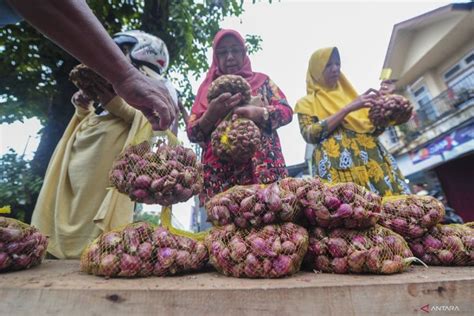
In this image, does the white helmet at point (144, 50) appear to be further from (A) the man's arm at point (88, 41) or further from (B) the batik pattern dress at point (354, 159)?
(B) the batik pattern dress at point (354, 159)

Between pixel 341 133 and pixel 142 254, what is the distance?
169cm

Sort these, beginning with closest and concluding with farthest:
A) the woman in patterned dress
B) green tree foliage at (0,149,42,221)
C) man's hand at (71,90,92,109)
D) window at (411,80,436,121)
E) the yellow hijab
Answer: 1. the woman in patterned dress
2. man's hand at (71,90,92,109)
3. the yellow hijab
4. green tree foliage at (0,149,42,221)
5. window at (411,80,436,121)

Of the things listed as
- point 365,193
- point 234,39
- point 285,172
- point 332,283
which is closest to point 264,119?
point 285,172

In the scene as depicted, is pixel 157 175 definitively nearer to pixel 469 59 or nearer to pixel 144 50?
pixel 144 50

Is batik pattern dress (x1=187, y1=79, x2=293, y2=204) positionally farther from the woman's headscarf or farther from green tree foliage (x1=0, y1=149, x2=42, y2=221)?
green tree foliage (x1=0, y1=149, x2=42, y2=221)

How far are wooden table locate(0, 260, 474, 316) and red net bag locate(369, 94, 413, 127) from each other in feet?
4.74

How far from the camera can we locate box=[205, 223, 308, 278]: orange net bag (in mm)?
627

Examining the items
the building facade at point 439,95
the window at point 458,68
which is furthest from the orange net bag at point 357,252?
the window at point 458,68

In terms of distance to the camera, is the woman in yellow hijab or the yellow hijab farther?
the yellow hijab

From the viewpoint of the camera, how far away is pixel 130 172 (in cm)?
89

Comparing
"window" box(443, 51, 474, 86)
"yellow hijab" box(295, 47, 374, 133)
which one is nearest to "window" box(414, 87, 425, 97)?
"window" box(443, 51, 474, 86)

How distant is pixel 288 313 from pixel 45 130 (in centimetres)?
345

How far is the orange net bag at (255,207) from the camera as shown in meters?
0.69

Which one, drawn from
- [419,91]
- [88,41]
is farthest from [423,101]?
[88,41]
